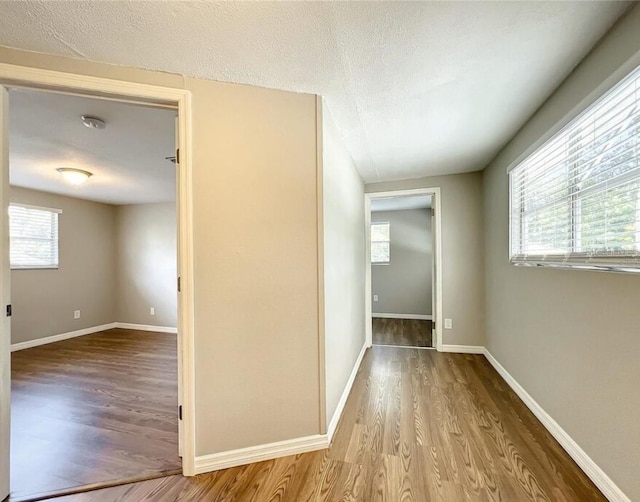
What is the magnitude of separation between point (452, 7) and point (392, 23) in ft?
0.77

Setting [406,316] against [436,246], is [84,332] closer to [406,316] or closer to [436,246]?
[436,246]

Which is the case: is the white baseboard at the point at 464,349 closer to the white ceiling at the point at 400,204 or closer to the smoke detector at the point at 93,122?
the white ceiling at the point at 400,204

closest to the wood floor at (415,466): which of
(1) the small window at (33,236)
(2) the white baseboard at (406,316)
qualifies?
(2) the white baseboard at (406,316)

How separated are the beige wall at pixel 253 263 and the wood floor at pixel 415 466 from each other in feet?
0.64

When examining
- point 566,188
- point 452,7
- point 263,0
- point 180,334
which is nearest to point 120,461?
point 180,334

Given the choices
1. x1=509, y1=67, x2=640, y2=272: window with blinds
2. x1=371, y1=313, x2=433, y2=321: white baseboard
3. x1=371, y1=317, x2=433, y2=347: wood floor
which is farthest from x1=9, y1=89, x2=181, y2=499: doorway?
x1=371, y1=313, x2=433, y2=321: white baseboard

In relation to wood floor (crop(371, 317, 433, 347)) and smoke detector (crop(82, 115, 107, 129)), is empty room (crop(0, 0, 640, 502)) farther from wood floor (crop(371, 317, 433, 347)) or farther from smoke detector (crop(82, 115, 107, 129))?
wood floor (crop(371, 317, 433, 347))

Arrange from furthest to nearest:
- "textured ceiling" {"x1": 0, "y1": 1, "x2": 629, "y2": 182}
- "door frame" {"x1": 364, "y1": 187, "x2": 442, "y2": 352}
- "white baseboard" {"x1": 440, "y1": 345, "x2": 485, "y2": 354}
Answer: "door frame" {"x1": 364, "y1": 187, "x2": 442, "y2": 352} → "white baseboard" {"x1": 440, "y1": 345, "x2": 485, "y2": 354} → "textured ceiling" {"x1": 0, "y1": 1, "x2": 629, "y2": 182}

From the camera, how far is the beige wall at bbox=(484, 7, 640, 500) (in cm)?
120

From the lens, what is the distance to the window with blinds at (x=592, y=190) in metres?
1.20

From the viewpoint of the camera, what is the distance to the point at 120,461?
162 cm

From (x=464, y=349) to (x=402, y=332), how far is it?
1.23 m

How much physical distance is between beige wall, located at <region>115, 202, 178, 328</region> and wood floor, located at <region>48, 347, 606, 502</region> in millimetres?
3743

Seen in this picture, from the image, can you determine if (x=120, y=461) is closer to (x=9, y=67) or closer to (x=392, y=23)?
(x=9, y=67)
